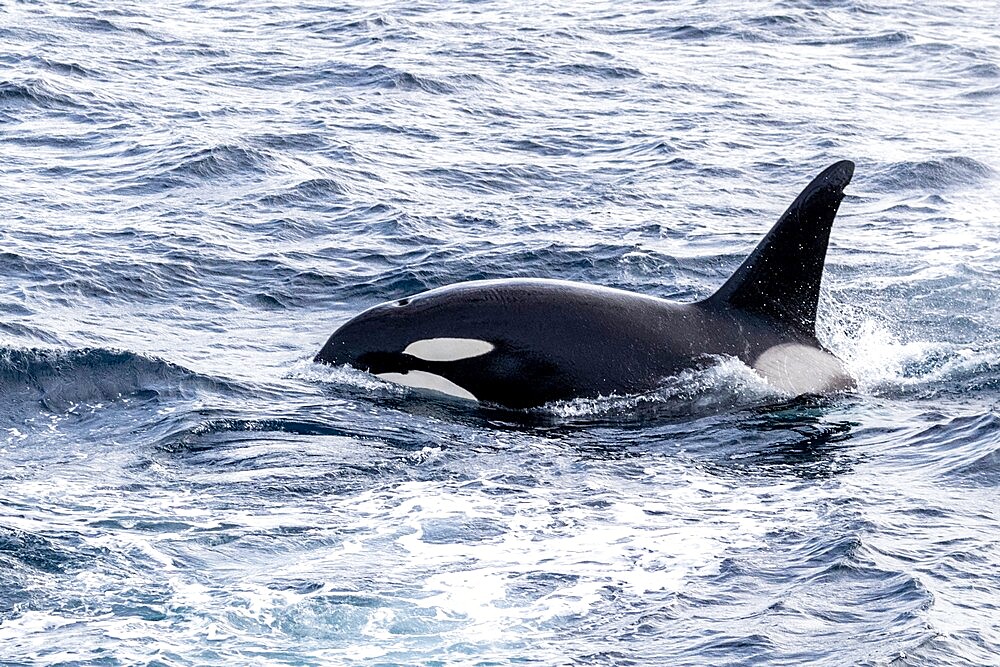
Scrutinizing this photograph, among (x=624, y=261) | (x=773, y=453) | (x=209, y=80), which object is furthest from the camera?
(x=209, y=80)

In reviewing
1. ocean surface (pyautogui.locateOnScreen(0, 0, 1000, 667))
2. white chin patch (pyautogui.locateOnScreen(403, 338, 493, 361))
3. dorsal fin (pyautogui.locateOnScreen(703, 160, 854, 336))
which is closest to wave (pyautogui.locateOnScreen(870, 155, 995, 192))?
ocean surface (pyautogui.locateOnScreen(0, 0, 1000, 667))

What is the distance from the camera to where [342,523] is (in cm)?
1084

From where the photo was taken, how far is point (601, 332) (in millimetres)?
13398

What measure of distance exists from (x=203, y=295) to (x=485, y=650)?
9.18m

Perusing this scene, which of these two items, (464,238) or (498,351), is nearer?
(498,351)

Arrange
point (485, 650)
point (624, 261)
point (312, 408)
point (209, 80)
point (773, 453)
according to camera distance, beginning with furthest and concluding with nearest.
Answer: point (209, 80) → point (624, 261) → point (312, 408) → point (773, 453) → point (485, 650)

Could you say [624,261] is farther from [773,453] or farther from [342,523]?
[342,523]

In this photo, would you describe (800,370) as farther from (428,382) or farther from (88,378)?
(88,378)

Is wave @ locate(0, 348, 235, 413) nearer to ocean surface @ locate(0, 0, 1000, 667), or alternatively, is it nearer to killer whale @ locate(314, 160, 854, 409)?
ocean surface @ locate(0, 0, 1000, 667)

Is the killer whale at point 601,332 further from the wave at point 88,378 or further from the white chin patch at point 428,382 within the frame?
the wave at point 88,378

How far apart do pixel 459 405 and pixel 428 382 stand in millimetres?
379

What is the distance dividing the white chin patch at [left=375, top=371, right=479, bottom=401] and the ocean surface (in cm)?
16

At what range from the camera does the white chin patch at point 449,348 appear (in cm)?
1335

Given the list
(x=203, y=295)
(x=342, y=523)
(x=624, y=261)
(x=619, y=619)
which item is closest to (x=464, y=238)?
(x=624, y=261)
